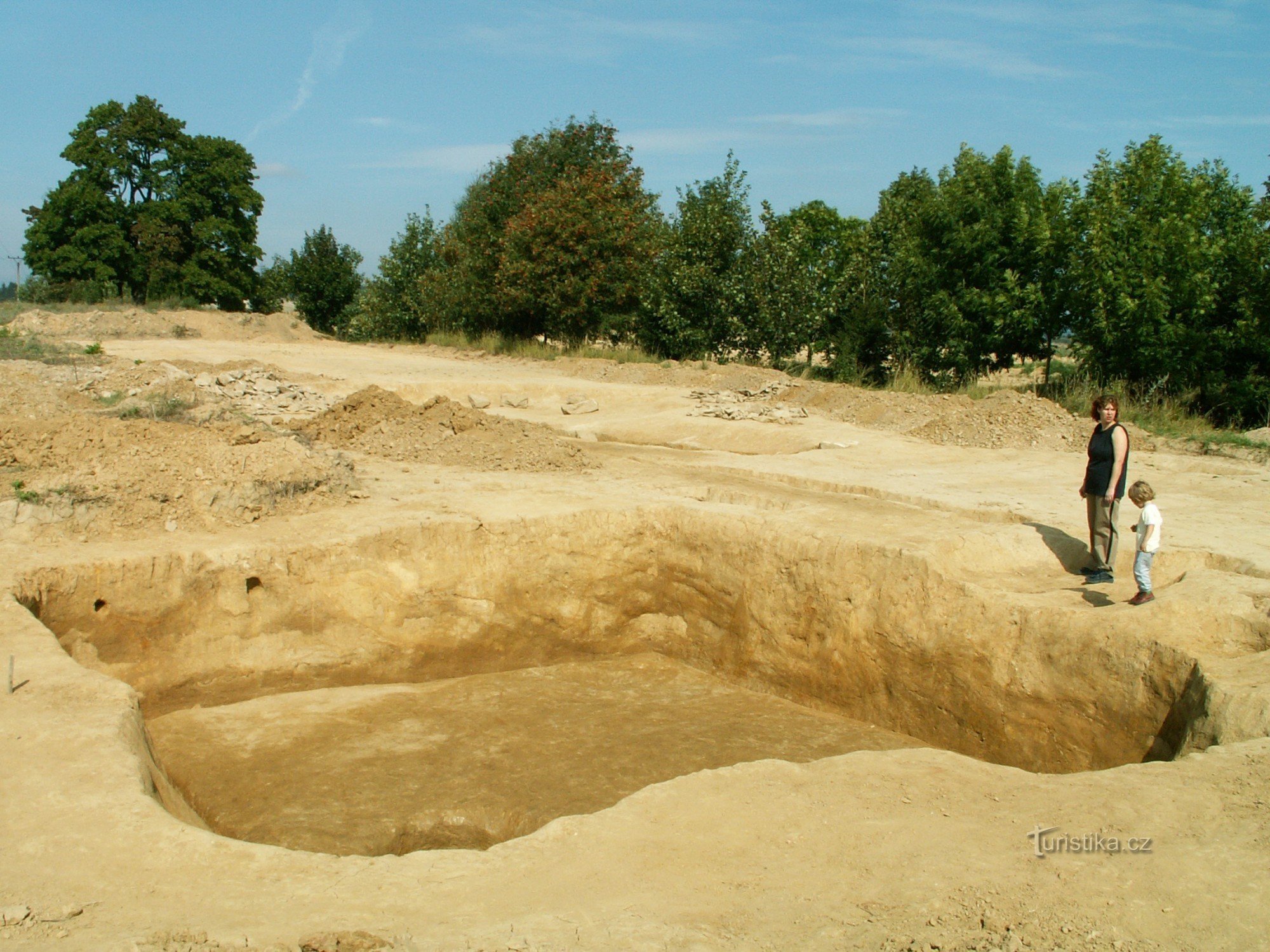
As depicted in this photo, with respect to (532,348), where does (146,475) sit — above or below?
below

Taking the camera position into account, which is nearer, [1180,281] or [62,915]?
[62,915]

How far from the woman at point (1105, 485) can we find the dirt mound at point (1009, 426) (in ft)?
18.8

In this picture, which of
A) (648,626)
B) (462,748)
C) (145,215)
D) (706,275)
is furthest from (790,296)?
(145,215)

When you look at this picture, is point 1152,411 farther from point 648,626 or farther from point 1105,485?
point 648,626

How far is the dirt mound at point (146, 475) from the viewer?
8.18 metres

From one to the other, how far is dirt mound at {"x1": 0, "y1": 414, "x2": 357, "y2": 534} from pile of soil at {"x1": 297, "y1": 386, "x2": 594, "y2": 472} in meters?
2.16

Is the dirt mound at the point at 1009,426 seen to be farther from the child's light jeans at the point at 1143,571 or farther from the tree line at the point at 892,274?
the child's light jeans at the point at 1143,571

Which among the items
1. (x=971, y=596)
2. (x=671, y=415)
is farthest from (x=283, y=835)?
(x=671, y=415)

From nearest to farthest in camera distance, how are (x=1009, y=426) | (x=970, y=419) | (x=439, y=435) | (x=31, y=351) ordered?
(x=439, y=435)
(x=1009, y=426)
(x=970, y=419)
(x=31, y=351)

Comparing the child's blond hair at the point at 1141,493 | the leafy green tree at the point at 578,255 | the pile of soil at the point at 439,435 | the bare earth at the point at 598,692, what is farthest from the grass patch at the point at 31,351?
the child's blond hair at the point at 1141,493

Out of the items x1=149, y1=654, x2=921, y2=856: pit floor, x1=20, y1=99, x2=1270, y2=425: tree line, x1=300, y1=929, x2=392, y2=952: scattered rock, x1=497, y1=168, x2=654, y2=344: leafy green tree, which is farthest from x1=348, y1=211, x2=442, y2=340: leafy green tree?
x1=300, y1=929, x2=392, y2=952: scattered rock

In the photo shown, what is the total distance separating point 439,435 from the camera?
1228 cm

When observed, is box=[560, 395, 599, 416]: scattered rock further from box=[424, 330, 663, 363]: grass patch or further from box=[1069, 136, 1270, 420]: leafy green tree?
box=[1069, 136, 1270, 420]: leafy green tree

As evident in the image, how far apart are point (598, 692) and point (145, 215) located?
3077 centimetres
